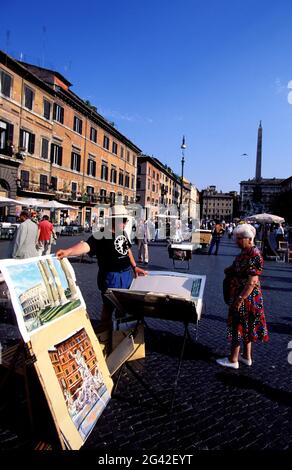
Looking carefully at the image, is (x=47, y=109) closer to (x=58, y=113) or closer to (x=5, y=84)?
(x=58, y=113)

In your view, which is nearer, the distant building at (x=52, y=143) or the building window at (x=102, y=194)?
the distant building at (x=52, y=143)

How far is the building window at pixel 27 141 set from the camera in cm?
2614

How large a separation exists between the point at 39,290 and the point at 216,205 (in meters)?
166

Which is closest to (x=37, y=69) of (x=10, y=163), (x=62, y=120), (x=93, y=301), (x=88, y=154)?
(x=62, y=120)

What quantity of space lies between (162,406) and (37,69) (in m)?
34.2

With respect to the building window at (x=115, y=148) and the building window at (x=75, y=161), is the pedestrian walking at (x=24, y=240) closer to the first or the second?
the building window at (x=75, y=161)

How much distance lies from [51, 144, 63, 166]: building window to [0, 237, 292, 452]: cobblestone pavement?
27871 mm

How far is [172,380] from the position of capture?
3875 mm

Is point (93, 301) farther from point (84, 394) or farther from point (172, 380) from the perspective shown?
point (84, 394)

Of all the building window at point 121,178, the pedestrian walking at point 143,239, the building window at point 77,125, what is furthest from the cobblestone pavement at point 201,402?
the building window at point 121,178

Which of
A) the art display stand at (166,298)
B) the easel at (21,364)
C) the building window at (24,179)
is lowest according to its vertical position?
the easel at (21,364)

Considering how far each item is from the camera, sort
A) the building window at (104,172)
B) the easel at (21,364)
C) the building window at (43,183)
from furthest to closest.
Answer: the building window at (104,172)
the building window at (43,183)
the easel at (21,364)

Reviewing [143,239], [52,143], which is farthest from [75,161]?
[143,239]

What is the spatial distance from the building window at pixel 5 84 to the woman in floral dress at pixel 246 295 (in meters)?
24.4
